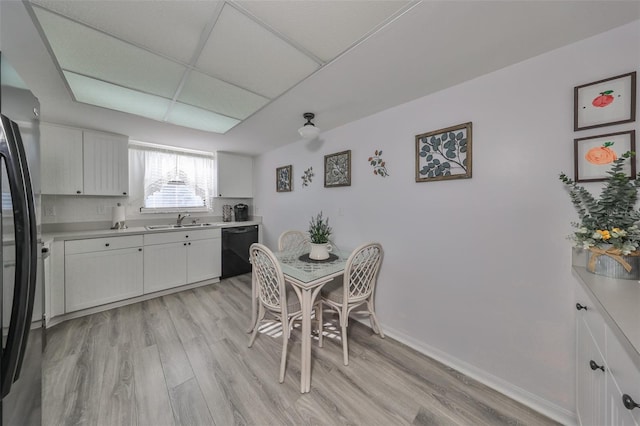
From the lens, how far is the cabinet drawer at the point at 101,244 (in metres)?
2.29

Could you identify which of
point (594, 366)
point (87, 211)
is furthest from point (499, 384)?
point (87, 211)

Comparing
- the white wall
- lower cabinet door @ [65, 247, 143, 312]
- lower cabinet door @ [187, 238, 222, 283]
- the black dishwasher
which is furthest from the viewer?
the black dishwasher

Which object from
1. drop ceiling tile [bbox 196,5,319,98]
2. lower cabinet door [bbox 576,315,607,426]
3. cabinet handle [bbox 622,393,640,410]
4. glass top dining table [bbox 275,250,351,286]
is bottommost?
lower cabinet door [bbox 576,315,607,426]

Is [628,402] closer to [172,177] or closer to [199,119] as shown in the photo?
[199,119]

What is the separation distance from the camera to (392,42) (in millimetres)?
1223

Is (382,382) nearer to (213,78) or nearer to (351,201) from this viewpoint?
(351,201)

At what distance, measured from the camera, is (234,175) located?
3.85 m

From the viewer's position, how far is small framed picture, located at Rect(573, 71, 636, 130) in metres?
1.09

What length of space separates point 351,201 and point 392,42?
4.72 ft

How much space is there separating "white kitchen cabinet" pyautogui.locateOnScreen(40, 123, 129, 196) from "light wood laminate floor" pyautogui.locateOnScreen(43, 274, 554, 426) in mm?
1506

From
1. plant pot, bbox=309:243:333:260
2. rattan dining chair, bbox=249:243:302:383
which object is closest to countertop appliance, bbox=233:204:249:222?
rattan dining chair, bbox=249:243:302:383

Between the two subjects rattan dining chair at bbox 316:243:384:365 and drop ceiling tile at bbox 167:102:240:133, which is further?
drop ceiling tile at bbox 167:102:240:133

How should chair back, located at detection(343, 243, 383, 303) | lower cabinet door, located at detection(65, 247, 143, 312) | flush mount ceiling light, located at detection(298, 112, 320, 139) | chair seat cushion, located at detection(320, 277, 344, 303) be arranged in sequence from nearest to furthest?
chair back, located at detection(343, 243, 383, 303), chair seat cushion, located at detection(320, 277, 344, 303), flush mount ceiling light, located at detection(298, 112, 320, 139), lower cabinet door, located at detection(65, 247, 143, 312)

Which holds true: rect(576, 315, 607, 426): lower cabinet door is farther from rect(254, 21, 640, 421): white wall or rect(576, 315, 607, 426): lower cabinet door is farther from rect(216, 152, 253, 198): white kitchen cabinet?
rect(216, 152, 253, 198): white kitchen cabinet
